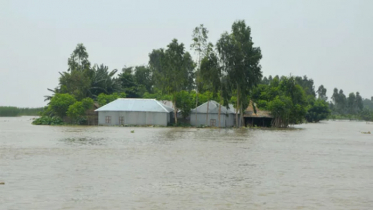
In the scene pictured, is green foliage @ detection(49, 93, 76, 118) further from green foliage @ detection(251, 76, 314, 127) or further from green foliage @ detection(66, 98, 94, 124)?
green foliage @ detection(251, 76, 314, 127)

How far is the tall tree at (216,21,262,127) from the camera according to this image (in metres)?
63.4

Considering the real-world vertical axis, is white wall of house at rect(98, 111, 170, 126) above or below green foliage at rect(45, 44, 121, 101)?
below

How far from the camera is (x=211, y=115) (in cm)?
6906

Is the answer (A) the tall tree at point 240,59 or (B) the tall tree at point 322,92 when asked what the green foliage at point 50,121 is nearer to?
(A) the tall tree at point 240,59

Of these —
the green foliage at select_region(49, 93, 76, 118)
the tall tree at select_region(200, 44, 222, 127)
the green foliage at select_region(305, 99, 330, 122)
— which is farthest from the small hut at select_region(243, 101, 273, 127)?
the green foliage at select_region(305, 99, 330, 122)

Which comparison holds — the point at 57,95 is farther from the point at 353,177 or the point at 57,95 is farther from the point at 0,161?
the point at 353,177

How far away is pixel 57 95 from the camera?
71375mm

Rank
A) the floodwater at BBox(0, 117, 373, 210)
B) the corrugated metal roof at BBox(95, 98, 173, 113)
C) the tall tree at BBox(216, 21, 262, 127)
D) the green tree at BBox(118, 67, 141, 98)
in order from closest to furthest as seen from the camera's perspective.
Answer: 1. the floodwater at BBox(0, 117, 373, 210)
2. the tall tree at BBox(216, 21, 262, 127)
3. the corrugated metal roof at BBox(95, 98, 173, 113)
4. the green tree at BBox(118, 67, 141, 98)

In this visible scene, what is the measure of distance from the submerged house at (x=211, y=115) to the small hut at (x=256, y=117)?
2.66m

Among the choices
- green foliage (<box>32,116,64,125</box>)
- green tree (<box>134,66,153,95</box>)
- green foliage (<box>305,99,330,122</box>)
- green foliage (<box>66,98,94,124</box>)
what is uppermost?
green tree (<box>134,66,153,95</box>)

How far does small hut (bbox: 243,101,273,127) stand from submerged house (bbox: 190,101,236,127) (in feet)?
8.73

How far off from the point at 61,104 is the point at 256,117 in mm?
26666

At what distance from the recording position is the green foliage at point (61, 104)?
69.2m

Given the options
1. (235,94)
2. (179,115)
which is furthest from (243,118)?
(179,115)
